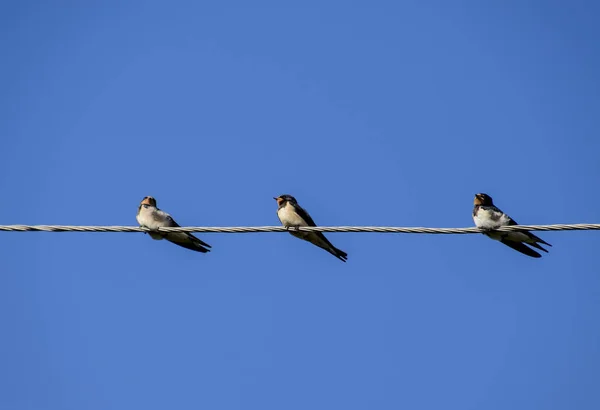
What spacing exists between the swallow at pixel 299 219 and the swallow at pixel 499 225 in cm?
141

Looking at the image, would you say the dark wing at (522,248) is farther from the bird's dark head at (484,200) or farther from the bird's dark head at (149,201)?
the bird's dark head at (149,201)

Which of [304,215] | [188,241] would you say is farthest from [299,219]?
[188,241]

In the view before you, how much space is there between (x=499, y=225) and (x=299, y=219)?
2.24 metres

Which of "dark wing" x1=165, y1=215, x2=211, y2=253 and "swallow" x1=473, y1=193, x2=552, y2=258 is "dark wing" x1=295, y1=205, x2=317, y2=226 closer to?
"dark wing" x1=165, y1=215, x2=211, y2=253

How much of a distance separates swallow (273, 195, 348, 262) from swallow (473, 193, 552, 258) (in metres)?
1.41

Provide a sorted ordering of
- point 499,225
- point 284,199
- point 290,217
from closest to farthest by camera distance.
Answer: point 499,225, point 290,217, point 284,199

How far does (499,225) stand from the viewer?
9.32m

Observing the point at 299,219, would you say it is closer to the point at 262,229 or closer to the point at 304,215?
the point at 304,215

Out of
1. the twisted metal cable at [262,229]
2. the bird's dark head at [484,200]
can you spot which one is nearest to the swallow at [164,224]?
the twisted metal cable at [262,229]

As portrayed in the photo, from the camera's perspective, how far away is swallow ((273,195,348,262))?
33.0 feet

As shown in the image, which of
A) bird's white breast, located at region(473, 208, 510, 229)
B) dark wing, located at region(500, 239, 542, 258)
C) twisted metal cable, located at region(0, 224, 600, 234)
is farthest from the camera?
dark wing, located at region(500, 239, 542, 258)

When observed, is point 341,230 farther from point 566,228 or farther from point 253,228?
point 566,228

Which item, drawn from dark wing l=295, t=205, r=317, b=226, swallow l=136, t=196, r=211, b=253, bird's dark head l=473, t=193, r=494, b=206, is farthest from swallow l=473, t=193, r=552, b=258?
swallow l=136, t=196, r=211, b=253

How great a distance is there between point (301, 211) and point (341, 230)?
2569 mm
